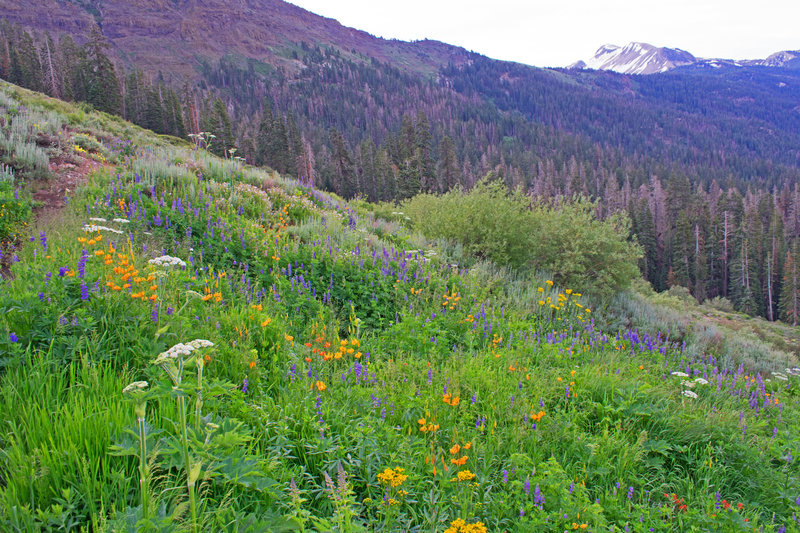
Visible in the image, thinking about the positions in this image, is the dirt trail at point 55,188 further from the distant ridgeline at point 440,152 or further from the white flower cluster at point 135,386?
the distant ridgeline at point 440,152

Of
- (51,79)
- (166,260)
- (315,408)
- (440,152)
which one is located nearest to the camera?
(315,408)

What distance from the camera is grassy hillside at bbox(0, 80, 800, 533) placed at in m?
2.03

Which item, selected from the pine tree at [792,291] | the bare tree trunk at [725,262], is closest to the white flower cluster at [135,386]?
the pine tree at [792,291]

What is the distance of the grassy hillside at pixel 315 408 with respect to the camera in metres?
2.03

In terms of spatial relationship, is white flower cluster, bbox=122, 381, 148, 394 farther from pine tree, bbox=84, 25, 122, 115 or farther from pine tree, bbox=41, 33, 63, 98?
pine tree, bbox=41, 33, 63, 98

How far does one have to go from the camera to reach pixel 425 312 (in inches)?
218

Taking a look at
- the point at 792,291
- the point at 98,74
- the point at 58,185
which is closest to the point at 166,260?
the point at 58,185

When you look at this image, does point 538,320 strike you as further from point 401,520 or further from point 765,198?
point 765,198

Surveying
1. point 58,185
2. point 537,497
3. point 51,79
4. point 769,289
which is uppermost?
point 51,79

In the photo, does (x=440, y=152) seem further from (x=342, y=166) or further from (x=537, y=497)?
(x=537, y=497)

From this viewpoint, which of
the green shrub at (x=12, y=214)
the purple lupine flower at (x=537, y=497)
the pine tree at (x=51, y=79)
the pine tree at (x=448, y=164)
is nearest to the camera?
the purple lupine flower at (x=537, y=497)

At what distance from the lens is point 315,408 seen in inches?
118

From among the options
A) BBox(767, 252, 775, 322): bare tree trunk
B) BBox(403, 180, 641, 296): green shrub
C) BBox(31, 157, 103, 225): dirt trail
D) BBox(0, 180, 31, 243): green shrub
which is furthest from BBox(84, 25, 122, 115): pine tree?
BBox(767, 252, 775, 322): bare tree trunk

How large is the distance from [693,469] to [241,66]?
210995mm
